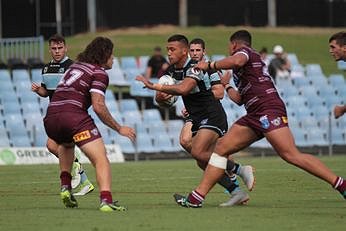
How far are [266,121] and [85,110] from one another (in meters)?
2.28

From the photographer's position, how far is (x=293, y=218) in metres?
13.4

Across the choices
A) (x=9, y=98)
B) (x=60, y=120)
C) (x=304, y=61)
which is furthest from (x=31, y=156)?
(x=304, y=61)

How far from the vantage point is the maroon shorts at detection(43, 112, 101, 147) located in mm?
14211

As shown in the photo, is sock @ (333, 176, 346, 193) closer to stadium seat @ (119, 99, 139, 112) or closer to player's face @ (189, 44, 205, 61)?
player's face @ (189, 44, 205, 61)

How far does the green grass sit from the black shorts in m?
26.0

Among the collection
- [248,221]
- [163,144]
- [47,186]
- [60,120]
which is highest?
[60,120]

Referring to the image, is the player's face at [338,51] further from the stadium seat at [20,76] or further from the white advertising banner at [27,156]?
the stadium seat at [20,76]

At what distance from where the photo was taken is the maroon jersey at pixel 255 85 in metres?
14.6

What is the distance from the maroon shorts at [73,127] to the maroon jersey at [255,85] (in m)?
1.99

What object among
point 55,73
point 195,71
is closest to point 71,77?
point 195,71

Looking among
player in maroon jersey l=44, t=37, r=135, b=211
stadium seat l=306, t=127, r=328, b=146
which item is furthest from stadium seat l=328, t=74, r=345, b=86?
player in maroon jersey l=44, t=37, r=135, b=211

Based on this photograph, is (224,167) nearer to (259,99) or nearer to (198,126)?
(259,99)

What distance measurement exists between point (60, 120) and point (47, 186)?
16.8 ft

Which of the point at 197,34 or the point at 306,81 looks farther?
the point at 197,34
